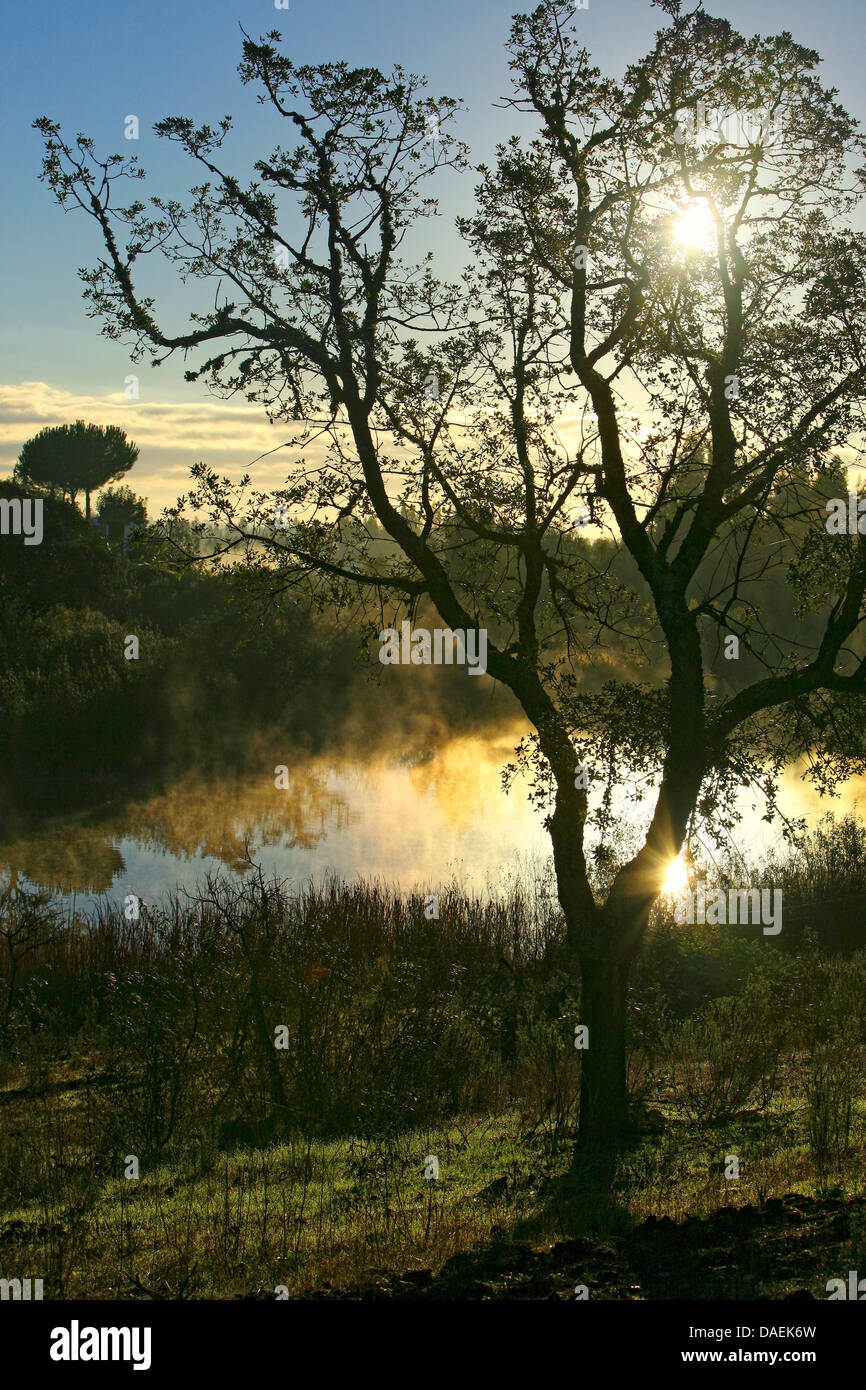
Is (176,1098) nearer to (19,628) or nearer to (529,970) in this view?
(529,970)

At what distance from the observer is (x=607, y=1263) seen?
6539mm

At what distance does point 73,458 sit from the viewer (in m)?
74.9

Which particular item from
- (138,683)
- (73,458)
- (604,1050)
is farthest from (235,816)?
(73,458)

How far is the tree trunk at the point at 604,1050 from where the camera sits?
33.7 feet

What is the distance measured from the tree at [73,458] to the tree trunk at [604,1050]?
67632 mm

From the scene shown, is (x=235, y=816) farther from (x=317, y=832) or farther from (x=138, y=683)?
(x=138, y=683)

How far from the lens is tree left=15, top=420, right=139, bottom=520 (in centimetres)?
7394

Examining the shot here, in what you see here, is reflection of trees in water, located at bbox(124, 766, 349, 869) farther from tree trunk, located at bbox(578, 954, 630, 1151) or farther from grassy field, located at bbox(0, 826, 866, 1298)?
tree trunk, located at bbox(578, 954, 630, 1151)

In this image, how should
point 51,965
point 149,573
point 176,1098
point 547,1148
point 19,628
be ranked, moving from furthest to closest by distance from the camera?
1. point 149,573
2. point 19,628
3. point 51,965
4. point 176,1098
5. point 547,1148

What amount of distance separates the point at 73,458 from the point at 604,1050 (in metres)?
71.3

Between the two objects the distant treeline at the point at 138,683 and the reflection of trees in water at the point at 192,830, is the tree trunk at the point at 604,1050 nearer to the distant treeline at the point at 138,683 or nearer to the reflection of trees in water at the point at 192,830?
the reflection of trees in water at the point at 192,830

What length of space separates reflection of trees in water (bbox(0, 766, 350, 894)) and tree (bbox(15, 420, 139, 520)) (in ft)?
137

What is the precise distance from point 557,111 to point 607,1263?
8825 mm
